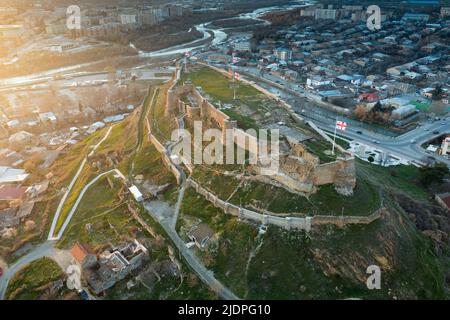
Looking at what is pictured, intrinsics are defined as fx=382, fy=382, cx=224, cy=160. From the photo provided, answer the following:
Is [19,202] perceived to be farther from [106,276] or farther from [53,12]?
[53,12]

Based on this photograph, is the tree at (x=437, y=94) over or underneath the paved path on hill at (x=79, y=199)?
over

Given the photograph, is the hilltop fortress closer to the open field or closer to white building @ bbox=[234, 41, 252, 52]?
the open field

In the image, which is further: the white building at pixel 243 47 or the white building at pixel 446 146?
the white building at pixel 243 47

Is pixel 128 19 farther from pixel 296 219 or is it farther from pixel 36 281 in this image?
pixel 296 219

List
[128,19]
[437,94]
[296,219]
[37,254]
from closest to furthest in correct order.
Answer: [296,219]
[37,254]
[437,94]
[128,19]

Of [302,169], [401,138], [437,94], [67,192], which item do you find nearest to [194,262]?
[302,169]

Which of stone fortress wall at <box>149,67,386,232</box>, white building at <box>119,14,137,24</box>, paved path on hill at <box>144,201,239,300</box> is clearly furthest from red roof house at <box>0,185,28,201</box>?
white building at <box>119,14,137,24</box>

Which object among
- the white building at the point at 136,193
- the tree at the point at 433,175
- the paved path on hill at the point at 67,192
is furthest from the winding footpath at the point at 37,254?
the tree at the point at 433,175

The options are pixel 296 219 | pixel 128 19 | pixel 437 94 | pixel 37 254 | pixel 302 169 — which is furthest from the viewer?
pixel 128 19

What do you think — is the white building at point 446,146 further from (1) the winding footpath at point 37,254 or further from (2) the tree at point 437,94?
(1) the winding footpath at point 37,254
